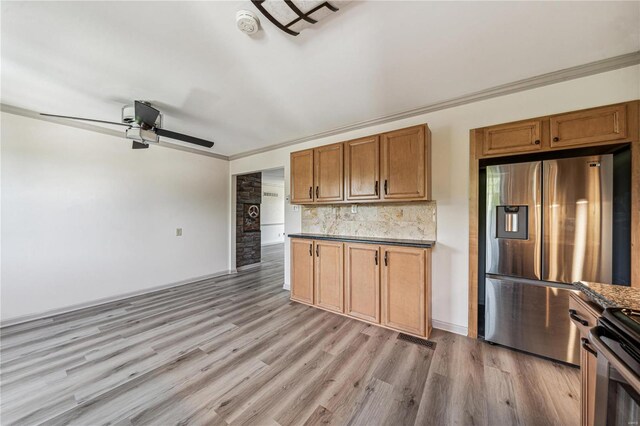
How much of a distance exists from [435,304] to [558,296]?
102cm

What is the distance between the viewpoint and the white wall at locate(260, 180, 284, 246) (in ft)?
30.0

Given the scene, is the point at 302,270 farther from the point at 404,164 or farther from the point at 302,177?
the point at 404,164

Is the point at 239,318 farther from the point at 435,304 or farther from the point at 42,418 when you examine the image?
the point at 435,304

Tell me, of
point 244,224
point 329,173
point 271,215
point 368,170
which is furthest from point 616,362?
point 271,215

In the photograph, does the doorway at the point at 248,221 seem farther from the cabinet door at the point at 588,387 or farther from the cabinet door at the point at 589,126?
the cabinet door at the point at 588,387

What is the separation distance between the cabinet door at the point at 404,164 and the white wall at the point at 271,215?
7.04m

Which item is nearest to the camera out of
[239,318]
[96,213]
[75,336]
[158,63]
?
[158,63]

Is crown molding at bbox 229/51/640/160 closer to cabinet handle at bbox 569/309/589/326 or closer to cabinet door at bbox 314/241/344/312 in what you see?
cabinet door at bbox 314/241/344/312

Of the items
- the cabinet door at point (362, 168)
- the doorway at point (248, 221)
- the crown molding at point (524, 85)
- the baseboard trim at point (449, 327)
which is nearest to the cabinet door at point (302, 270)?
the cabinet door at point (362, 168)

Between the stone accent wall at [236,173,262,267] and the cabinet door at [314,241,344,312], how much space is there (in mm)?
2844

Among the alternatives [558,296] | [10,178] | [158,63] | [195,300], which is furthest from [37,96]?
[558,296]

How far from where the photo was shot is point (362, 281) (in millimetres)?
2734

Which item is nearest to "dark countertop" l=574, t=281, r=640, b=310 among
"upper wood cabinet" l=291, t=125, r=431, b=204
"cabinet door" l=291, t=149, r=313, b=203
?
"upper wood cabinet" l=291, t=125, r=431, b=204

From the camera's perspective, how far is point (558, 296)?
194 cm
